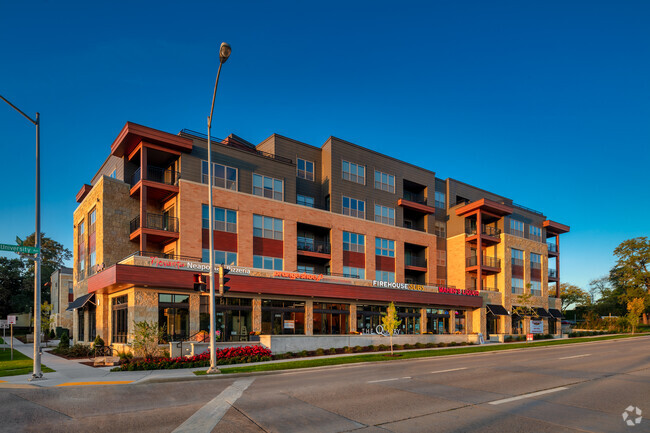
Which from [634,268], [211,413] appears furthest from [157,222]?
[634,268]

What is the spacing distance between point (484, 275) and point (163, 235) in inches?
1475

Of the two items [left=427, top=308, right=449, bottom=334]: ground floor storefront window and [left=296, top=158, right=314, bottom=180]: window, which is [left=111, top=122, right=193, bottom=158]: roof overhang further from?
[left=427, top=308, right=449, bottom=334]: ground floor storefront window

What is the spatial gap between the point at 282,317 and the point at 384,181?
19.7 m

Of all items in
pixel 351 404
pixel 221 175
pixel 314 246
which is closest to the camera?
pixel 351 404

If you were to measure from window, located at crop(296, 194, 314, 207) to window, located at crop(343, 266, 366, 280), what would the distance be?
6650 millimetres

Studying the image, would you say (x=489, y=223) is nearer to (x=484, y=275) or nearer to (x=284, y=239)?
(x=484, y=275)

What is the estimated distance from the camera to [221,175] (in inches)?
1352

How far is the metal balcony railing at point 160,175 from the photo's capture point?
108ft

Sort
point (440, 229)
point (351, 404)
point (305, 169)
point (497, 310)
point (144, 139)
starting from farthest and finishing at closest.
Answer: point (440, 229) < point (497, 310) < point (305, 169) < point (144, 139) < point (351, 404)

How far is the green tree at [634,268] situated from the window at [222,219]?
7227cm

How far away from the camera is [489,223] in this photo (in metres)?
54.8

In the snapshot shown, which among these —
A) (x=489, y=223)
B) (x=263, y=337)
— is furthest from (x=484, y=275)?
(x=263, y=337)

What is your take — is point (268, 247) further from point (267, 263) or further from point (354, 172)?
point (354, 172)

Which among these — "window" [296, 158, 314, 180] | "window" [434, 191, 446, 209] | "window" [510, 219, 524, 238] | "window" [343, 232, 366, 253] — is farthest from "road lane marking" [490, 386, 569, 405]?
"window" [510, 219, 524, 238]
